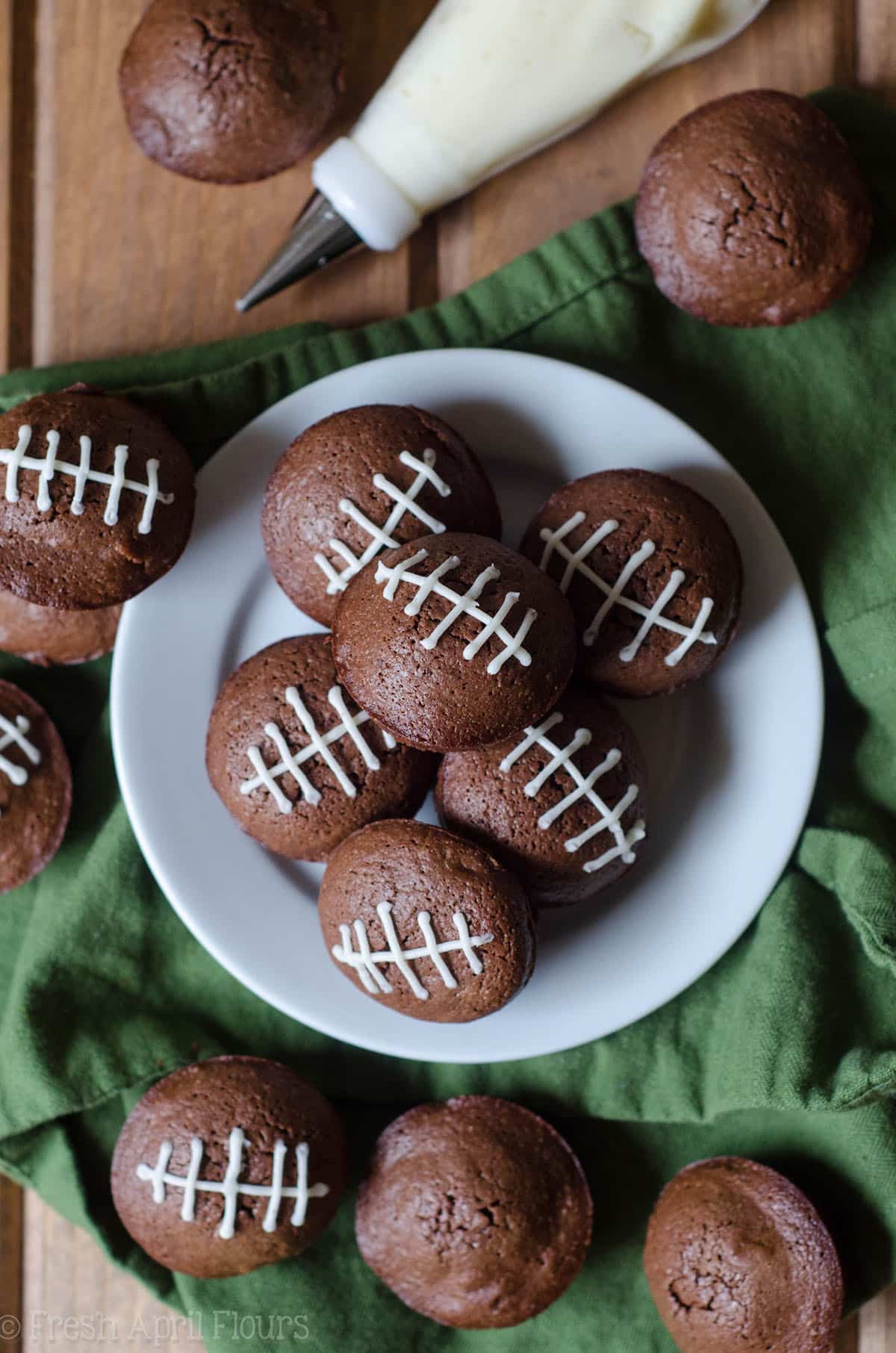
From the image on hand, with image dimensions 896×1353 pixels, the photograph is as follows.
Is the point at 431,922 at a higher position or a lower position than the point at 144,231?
lower

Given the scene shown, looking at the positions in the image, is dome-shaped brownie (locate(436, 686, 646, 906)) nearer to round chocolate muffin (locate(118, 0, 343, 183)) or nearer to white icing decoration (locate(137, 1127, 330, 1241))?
white icing decoration (locate(137, 1127, 330, 1241))

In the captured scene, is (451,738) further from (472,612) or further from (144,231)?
(144,231)

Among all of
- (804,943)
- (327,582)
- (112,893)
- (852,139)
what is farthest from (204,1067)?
(852,139)

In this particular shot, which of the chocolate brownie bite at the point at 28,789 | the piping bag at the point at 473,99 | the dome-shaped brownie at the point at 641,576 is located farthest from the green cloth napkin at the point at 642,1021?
the dome-shaped brownie at the point at 641,576

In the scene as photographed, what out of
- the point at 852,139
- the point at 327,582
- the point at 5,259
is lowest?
the point at 852,139

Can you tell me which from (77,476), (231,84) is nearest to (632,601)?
(77,476)

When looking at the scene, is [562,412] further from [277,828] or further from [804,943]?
[804,943]
